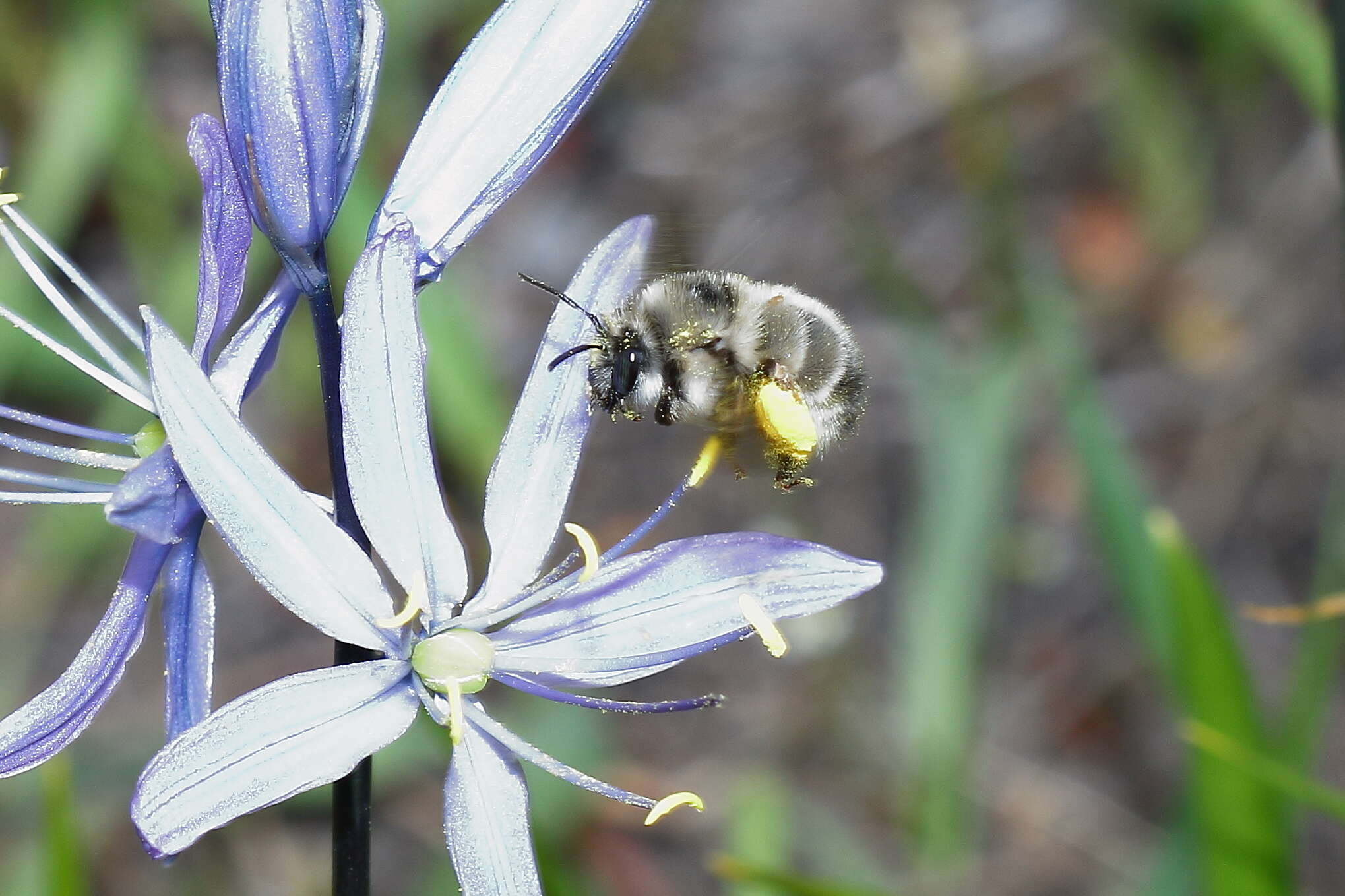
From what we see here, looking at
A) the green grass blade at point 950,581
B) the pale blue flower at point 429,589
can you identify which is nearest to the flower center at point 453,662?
the pale blue flower at point 429,589

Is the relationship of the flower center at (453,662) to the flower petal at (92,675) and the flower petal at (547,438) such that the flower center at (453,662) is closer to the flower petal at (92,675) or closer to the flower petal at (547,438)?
the flower petal at (547,438)

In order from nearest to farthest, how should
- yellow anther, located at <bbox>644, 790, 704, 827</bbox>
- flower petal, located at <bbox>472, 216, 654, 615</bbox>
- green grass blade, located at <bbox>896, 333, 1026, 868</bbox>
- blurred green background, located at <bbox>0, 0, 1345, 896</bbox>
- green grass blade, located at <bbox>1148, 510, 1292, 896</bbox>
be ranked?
1. yellow anther, located at <bbox>644, 790, 704, 827</bbox>
2. flower petal, located at <bbox>472, 216, 654, 615</bbox>
3. green grass blade, located at <bbox>1148, 510, 1292, 896</bbox>
4. blurred green background, located at <bbox>0, 0, 1345, 896</bbox>
5. green grass blade, located at <bbox>896, 333, 1026, 868</bbox>

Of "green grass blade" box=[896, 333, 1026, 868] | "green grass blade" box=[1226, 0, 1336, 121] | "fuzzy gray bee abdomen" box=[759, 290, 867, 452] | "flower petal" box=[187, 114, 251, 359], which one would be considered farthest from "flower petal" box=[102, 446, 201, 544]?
"green grass blade" box=[1226, 0, 1336, 121]

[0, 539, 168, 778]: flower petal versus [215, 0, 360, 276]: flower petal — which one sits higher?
[215, 0, 360, 276]: flower petal

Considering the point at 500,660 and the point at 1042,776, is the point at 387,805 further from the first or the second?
the point at 500,660

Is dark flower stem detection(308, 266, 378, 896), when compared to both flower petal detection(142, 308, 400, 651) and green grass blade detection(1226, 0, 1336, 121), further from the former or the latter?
green grass blade detection(1226, 0, 1336, 121)

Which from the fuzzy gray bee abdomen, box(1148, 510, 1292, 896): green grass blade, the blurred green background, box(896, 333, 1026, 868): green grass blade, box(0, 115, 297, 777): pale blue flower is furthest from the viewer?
box(896, 333, 1026, 868): green grass blade
